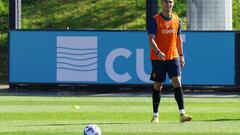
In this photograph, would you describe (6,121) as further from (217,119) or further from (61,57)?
(61,57)

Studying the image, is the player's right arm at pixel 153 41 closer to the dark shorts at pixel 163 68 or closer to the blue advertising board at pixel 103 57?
the dark shorts at pixel 163 68

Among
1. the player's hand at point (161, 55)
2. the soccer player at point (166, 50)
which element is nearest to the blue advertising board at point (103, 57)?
the soccer player at point (166, 50)

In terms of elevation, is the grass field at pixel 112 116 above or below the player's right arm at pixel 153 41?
below

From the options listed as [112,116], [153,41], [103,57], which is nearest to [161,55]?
[153,41]

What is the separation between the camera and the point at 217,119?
1295cm

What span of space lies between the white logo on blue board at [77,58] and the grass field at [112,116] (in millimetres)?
2828

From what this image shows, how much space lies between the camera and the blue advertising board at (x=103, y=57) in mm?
21344

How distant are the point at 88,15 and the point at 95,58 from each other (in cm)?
1013

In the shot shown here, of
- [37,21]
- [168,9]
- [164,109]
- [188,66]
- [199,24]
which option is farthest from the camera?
[37,21]

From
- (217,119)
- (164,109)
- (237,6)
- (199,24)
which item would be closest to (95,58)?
(199,24)

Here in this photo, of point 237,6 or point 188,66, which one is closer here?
point 188,66

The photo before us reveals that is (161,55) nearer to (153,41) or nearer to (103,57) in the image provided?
(153,41)

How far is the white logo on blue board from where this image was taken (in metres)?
21.7

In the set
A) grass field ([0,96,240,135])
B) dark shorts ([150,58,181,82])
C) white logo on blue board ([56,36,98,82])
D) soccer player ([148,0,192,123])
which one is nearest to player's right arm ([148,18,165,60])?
soccer player ([148,0,192,123])
